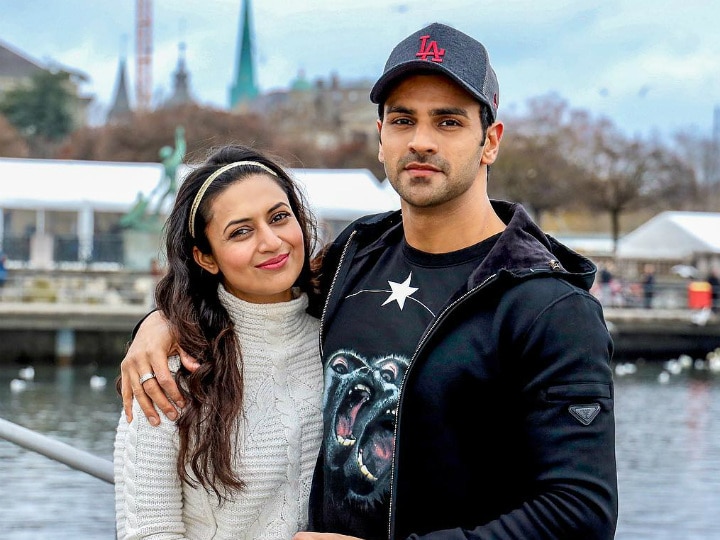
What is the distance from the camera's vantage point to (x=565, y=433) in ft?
6.88

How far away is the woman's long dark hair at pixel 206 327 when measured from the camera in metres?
2.55

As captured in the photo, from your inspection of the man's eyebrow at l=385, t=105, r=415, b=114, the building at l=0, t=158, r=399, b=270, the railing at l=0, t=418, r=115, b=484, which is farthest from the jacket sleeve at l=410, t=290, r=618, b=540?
the building at l=0, t=158, r=399, b=270

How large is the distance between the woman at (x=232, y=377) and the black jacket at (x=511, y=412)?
1.43ft

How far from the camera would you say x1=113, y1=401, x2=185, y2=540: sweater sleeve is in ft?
8.18

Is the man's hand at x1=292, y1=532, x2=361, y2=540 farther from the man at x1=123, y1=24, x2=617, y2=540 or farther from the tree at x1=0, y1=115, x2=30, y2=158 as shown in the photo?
the tree at x1=0, y1=115, x2=30, y2=158

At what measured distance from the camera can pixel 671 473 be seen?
584 inches

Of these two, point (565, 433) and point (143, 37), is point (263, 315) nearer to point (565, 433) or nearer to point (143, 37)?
point (565, 433)

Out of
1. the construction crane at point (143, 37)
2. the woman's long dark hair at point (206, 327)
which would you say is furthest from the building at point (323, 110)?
the woman's long dark hair at point (206, 327)

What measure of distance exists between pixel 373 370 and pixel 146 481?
1.81 feet

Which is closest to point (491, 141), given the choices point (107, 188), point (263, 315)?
point (263, 315)

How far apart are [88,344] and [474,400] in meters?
22.9

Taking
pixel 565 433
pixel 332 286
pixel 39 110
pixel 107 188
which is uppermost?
pixel 39 110

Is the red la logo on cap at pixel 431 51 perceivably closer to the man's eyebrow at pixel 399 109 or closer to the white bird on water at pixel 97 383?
the man's eyebrow at pixel 399 109

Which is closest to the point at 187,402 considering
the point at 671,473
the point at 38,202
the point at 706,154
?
the point at 671,473
